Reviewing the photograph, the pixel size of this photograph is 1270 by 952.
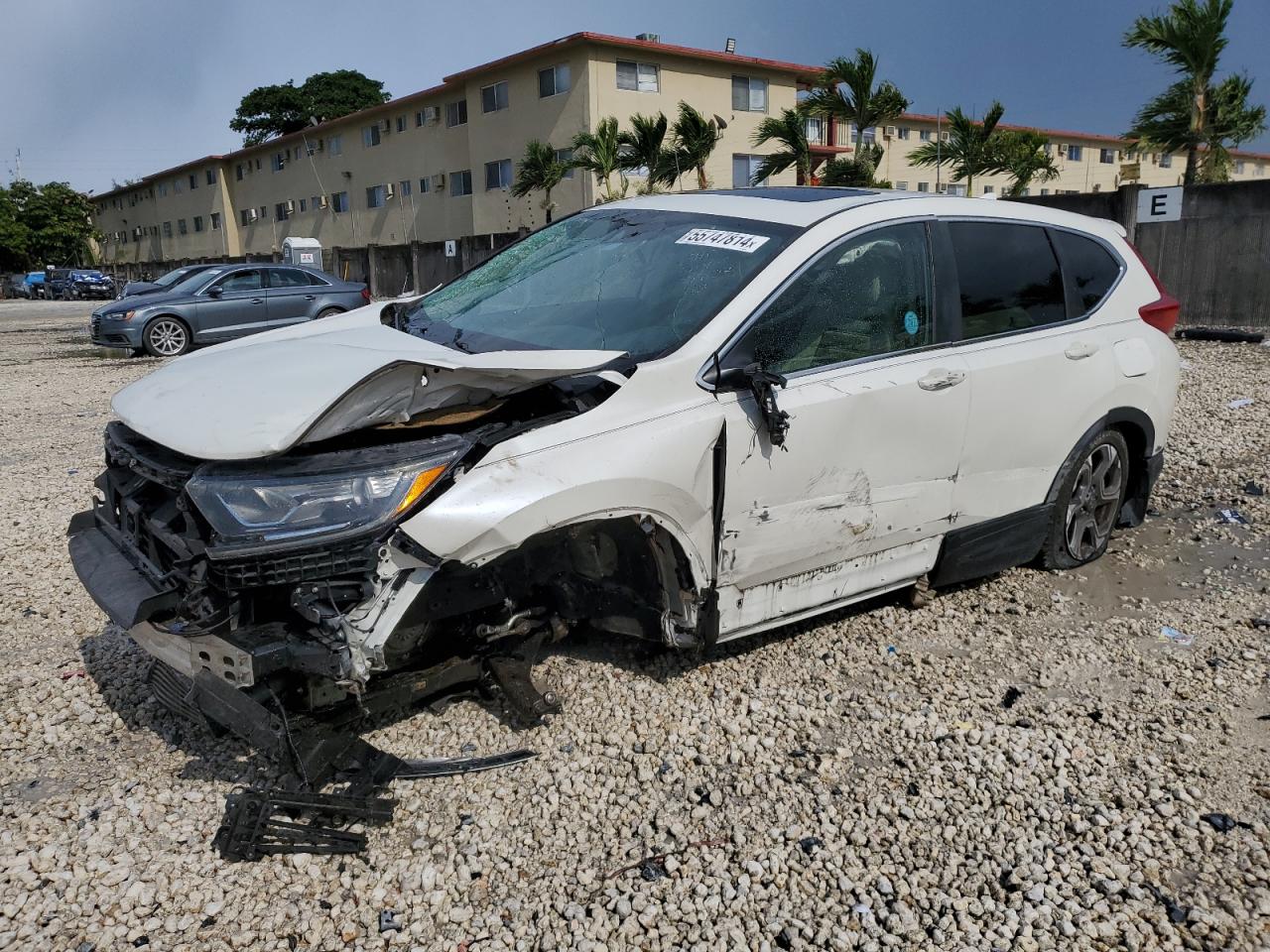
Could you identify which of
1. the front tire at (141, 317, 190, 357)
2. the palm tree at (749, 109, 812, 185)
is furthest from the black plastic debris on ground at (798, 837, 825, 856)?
the palm tree at (749, 109, 812, 185)

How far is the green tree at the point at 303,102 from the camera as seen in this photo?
65.1 metres

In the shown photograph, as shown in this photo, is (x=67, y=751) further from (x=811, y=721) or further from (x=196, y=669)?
(x=811, y=721)

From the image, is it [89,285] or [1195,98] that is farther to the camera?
[89,285]

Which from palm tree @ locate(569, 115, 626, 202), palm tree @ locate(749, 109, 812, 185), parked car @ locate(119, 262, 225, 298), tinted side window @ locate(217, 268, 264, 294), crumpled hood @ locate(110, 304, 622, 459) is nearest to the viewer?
crumpled hood @ locate(110, 304, 622, 459)

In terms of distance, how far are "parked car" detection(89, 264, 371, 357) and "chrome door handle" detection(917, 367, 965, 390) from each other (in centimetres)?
1475

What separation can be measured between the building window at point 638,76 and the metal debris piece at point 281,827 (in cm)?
3253

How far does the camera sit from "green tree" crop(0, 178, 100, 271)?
64.7 m

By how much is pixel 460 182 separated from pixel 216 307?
75.5ft

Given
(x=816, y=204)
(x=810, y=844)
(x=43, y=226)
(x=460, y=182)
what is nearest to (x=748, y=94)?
(x=460, y=182)

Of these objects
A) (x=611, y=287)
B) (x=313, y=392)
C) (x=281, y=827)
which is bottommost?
(x=281, y=827)

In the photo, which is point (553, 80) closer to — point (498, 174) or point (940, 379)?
point (498, 174)

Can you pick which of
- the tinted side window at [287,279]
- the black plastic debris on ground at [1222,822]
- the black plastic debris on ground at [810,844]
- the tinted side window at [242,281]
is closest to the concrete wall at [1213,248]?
the tinted side window at [287,279]

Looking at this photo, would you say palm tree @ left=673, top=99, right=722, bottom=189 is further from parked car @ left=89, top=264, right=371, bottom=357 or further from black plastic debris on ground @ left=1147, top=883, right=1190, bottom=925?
black plastic debris on ground @ left=1147, top=883, right=1190, bottom=925

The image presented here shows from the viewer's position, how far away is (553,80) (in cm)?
3281
